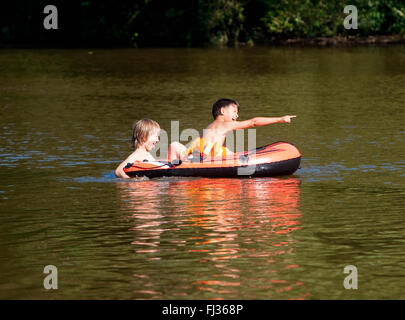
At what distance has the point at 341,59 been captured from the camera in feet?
109

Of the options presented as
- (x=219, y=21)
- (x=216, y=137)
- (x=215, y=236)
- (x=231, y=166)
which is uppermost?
(x=219, y=21)

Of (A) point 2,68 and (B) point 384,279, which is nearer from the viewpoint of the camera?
(B) point 384,279

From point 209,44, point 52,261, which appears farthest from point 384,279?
point 209,44

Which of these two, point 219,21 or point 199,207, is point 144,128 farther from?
point 219,21

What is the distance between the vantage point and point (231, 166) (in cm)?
1191

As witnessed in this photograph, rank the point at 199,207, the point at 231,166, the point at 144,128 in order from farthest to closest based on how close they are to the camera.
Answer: the point at 144,128
the point at 231,166
the point at 199,207

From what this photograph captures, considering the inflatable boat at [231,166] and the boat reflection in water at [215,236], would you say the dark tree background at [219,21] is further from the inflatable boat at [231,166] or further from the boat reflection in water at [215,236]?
the boat reflection in water at [215,236]

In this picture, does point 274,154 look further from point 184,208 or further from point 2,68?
point 2,68

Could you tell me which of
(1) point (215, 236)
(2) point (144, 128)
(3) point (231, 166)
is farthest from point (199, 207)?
(2) point (144, 128)

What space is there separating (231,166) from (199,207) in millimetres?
1965

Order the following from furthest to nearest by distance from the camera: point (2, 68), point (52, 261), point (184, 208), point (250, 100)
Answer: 1. point (2, 68)
2. point (250, 100)
3. point (184, 208)
4. point (52, 261)

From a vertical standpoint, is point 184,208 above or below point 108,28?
below

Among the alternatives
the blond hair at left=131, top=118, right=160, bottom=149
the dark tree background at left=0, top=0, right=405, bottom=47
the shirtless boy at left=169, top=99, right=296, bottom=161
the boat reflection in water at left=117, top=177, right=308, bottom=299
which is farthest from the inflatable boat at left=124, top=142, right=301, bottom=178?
the dark tree background at left=0, top=0, right=405, bottom=47

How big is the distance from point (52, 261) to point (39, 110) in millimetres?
12362
